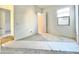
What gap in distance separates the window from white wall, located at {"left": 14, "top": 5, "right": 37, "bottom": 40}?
0.44m

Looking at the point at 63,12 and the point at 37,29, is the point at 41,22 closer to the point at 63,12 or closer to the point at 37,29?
the point at 37,29

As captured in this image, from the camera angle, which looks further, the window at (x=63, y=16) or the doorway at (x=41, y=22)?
the doorway at (x=41, y=22)

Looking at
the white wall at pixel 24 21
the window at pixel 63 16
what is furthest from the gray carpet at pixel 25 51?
the window at pixel 63 16

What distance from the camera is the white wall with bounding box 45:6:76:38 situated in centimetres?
201

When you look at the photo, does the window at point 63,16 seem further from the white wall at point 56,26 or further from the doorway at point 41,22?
the doorway at point 41,22

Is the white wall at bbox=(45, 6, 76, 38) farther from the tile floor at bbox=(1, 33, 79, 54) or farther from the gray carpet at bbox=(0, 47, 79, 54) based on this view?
the gray carpet at bbox=(0, 47, 79, 54)

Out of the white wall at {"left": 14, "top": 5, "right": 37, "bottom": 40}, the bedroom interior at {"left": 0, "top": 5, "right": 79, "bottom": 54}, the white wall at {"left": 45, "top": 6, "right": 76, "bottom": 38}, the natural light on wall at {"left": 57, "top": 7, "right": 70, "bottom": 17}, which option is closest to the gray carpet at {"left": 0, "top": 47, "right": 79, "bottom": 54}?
the bedroom interior at {"left": 0, "top": 5, "right": 79, "bottom": 54}

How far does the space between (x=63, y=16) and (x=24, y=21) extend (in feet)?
2.33

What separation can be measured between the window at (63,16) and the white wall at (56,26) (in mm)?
57

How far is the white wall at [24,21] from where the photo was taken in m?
2.04
